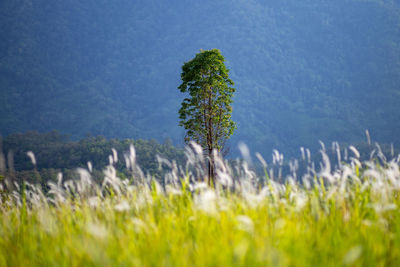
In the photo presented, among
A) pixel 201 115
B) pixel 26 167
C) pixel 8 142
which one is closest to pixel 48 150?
pixel 26 167

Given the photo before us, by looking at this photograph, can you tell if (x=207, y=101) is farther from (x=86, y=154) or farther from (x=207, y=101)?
(x=86, y=154)

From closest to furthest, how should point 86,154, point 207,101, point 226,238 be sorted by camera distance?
1. point 226,238
2. point 207,101
3. point 86,154

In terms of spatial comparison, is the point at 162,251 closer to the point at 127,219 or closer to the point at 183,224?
the point at 183,224

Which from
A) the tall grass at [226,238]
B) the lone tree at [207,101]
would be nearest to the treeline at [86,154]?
the lone tree at [207,101]

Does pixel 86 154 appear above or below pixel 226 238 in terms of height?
above

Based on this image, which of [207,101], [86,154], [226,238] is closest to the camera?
[226,238]

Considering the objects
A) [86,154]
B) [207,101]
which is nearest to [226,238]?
[207,101]

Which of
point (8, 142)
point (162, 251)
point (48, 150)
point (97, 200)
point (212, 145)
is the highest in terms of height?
point (8, 142)

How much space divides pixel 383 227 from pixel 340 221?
432mm

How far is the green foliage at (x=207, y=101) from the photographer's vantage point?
63.7 ft

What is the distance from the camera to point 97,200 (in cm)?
429

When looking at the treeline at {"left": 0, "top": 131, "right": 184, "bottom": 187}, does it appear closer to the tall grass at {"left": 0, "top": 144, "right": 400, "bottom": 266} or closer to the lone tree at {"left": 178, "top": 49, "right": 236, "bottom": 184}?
the lone tree at {"left": 178, "top": 49, "right": 236, "bottom": 184}

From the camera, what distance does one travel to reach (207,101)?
2006 centimetres

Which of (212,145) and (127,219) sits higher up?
(212,145)
